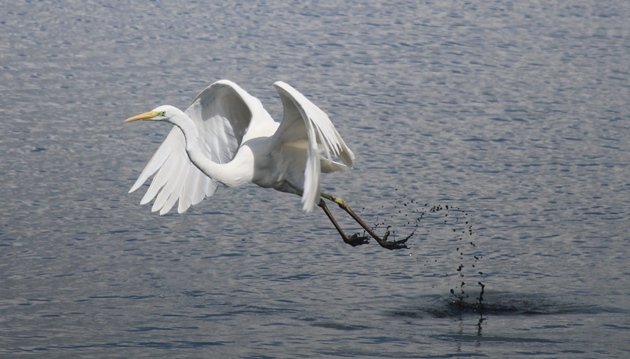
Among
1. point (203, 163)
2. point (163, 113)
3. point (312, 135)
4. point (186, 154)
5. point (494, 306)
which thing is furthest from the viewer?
point (494, 306)

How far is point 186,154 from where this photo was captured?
12.5 m

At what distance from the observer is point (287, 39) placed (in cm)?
2236

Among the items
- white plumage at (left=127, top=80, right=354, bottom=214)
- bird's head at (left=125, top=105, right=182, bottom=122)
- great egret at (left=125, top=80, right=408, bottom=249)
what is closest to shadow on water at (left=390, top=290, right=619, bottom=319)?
great egret at (left=125, top=80, right=408, bottom=249)

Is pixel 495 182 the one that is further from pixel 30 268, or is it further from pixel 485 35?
pixel 485 35

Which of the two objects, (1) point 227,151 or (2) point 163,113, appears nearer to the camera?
(2) point 163,113

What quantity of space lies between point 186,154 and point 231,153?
0.62 meters

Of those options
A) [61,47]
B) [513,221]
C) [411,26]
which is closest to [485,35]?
[411,26]

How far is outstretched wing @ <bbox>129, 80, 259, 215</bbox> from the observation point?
40.9 ft

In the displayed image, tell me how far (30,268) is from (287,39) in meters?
9.59

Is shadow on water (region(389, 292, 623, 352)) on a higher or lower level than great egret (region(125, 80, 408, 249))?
lower

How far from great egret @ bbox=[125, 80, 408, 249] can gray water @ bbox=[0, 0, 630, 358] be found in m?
1.07

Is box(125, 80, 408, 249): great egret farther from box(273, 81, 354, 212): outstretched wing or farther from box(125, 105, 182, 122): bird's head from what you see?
box(273, 81, 354, 212): outstretched wing

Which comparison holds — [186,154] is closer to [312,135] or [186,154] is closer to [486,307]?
[312,135]

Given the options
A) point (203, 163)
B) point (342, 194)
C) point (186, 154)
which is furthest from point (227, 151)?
point (342, 194)
